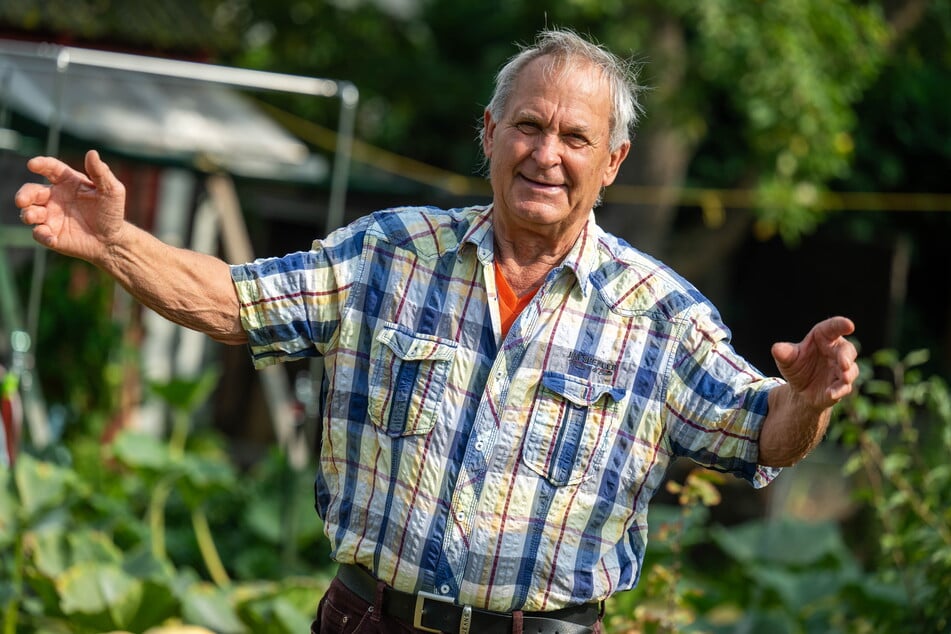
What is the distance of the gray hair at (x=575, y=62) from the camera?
2469 mm

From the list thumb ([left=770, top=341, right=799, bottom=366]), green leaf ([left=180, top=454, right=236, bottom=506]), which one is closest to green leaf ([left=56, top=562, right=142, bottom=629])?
green leaf ([left=180, top=454, right=236, bottom=506])

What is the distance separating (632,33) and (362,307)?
518 cm

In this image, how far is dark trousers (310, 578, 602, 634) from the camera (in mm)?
2430

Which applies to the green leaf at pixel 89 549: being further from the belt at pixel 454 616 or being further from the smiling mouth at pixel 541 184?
the smiling mouth at pixel 541 184

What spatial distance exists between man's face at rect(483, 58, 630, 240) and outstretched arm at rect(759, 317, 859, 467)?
50 centimetres

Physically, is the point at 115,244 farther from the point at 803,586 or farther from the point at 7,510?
the point at 803,586

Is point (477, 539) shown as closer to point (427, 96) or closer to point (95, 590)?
point (95, 590)

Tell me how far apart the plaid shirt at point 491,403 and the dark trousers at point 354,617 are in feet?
0.22

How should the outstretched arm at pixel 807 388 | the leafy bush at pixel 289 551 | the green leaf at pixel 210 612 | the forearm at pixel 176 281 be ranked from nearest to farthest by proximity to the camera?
the outstretched arm at pixel 807 388, the forearm at pixel 176 281, the leafy bush at pixel 289 551, the green leaf at pixel 210 612

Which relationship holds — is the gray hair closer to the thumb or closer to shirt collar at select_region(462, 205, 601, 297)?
shirt collar at select_region(462, 205, 601, 297)

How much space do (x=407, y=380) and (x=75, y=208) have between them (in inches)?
26.8

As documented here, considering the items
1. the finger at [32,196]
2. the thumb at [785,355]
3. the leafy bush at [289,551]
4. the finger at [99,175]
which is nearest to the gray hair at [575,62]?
the thumb at [785,355]

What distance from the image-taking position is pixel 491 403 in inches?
94.6

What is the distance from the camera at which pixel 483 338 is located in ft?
8.05
